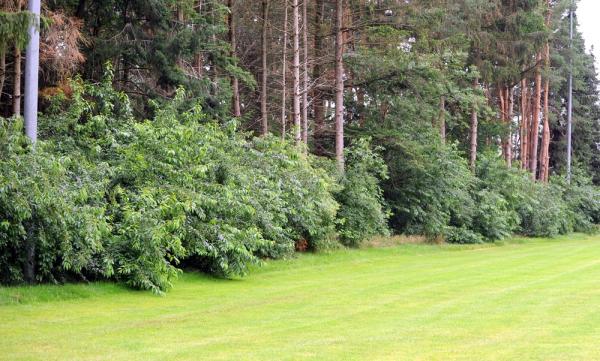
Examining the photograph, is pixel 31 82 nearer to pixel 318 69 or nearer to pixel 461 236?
pixel 318 69

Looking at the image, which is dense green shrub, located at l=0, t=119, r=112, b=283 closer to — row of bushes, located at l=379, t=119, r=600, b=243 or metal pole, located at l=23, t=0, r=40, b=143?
metal pole, located at l=23, t=0, r=40, b=143

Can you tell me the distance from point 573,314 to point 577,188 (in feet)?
150

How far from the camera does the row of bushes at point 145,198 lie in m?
14.3

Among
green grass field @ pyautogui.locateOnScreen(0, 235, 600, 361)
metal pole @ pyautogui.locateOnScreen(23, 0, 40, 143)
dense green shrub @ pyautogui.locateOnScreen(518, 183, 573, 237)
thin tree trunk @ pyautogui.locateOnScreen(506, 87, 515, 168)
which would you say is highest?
thin tree trunk @ pyautogui.locateOnScreen(506, 87, 515, 168)

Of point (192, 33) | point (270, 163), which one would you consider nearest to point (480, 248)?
point (270, 163)

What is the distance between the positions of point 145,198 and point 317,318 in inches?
218

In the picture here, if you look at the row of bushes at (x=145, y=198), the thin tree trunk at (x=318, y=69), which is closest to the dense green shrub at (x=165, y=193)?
the row of bushes at (x=145, y=198)

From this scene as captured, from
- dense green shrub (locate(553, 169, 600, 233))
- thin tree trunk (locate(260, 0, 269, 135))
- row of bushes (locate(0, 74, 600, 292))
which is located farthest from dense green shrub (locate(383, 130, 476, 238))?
dense green shrub (locate(553, 169, 600, 233))

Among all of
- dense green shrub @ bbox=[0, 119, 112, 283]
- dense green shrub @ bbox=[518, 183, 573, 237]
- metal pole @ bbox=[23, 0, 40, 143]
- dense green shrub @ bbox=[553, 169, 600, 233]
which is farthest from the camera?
dense green shrub @ bbox=[553, 169, 600, 233]

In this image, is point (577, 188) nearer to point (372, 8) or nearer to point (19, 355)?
point (372, 8)

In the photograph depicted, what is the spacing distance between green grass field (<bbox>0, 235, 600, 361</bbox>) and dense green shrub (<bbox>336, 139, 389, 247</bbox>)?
24.2 feet

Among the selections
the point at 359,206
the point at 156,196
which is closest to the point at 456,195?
the point at 359,206

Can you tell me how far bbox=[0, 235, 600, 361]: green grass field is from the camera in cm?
979

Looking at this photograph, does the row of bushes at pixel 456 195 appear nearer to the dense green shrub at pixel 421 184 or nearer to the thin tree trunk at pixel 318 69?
the dense green shrub at pixel 421 184
